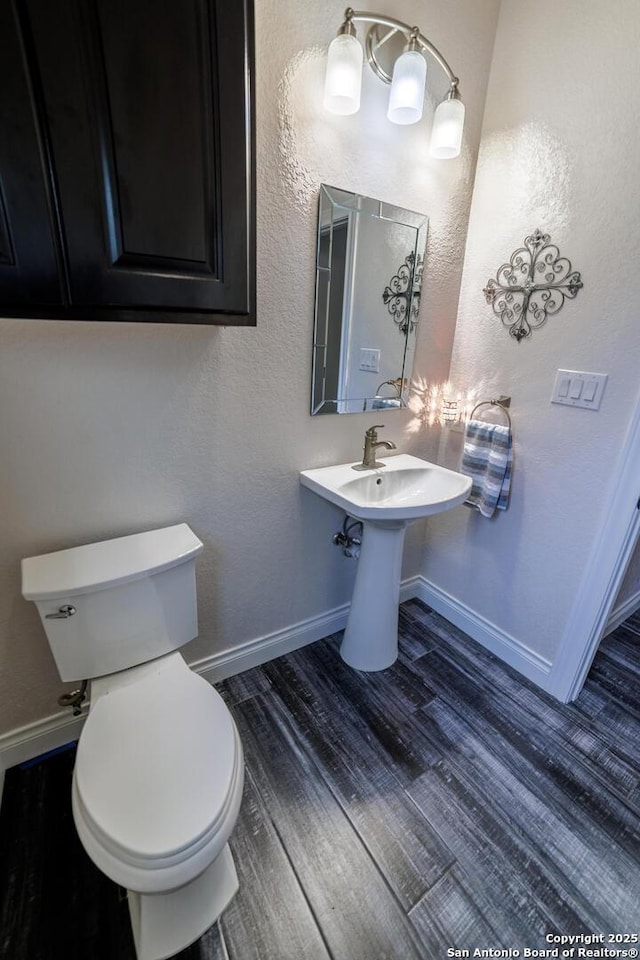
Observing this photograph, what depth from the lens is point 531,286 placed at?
4.99 ft

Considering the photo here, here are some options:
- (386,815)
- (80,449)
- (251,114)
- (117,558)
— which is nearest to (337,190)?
(251,114)

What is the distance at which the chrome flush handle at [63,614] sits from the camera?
1.04m

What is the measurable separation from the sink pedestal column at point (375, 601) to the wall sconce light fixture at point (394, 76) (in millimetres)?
1325

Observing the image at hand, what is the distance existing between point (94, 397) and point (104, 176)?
0.56 m

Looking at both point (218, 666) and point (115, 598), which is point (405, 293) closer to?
point (115, 598)

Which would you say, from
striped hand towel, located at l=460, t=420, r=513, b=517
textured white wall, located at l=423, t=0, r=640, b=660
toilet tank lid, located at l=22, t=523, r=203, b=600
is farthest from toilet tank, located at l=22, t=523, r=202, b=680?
textured white wall, located at l=423, t=0, r=640, b=660

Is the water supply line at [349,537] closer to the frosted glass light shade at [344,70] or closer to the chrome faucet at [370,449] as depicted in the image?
the chrome faucet at [370,449]

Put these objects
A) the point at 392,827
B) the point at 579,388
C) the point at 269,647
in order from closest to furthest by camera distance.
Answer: the point at 392,827 → the point at 579,388 → the point at 269,647

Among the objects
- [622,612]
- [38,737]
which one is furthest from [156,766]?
[622,612]

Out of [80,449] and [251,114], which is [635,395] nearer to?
[251,114]

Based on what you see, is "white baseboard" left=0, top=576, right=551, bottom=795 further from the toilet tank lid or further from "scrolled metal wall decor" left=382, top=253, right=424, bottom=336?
"scrolled metal wall decor" left=382, top=253, right=424, bottom=336

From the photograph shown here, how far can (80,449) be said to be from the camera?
1.15 meters

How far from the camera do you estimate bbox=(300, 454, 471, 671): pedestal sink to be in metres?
1.54

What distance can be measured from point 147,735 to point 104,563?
446mm
